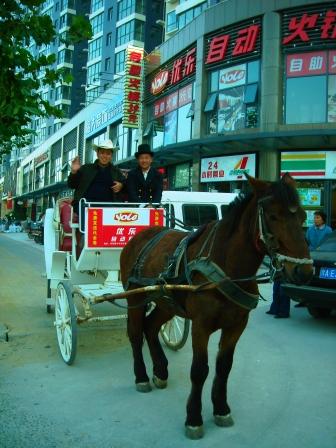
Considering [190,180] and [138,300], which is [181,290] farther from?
[190,180]

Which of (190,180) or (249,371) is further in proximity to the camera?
(190,180)

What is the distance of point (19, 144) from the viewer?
16.6 metres

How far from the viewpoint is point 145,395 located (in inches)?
182

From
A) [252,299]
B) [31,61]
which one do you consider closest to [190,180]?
[31,61]

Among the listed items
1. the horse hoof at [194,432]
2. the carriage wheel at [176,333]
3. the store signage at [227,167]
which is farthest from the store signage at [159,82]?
the horse hoof at [194,432]

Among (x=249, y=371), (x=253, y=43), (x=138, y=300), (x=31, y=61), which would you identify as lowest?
(x=249, y=371)

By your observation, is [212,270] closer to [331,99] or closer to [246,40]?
[331,99]

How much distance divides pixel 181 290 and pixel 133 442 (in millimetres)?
1235

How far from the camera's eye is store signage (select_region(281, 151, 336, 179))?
1983cm

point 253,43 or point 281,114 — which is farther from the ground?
point 253,43

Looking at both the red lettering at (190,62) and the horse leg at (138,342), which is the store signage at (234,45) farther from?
the horse leg at (138,342)

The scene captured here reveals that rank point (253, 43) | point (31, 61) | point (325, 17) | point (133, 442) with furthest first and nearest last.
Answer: point (253, 43) → point (325, 17) → point (31, 61) → point (133, 442)

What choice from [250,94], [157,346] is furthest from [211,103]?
[157,346]

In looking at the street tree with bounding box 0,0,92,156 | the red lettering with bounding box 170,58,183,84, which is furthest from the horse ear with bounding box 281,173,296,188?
the red lettering with bounding box 170,58,183,84
